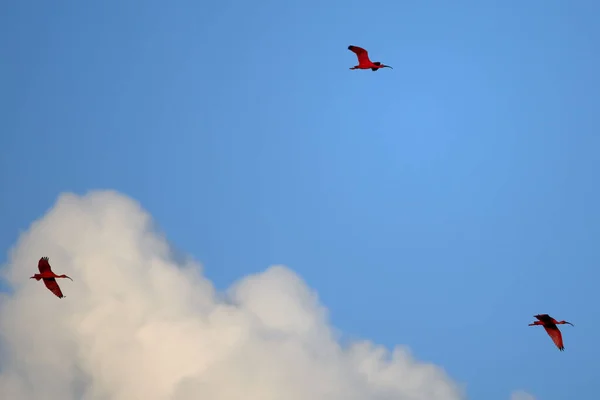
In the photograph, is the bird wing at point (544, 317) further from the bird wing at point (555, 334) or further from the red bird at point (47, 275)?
the red bird at point (47, 275)

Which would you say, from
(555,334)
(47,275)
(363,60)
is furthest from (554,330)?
(47,275)

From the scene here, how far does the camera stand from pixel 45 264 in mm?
113000

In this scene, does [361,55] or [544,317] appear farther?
[361,55]

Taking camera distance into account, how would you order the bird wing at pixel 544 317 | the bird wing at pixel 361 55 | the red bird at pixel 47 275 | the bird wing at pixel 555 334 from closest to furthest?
the bird wing at pixel 544 317, the bird wing at pixel 555 334, the red bird at pixel 47 275, the bird wing at pixel 361 55

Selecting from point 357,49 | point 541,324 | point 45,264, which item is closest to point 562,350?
point 541,324

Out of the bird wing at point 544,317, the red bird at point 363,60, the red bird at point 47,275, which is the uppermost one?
the red bird at point 363,60

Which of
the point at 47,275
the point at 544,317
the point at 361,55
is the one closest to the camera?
the point at 544,317

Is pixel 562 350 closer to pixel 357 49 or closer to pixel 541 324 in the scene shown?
pixel 541 324

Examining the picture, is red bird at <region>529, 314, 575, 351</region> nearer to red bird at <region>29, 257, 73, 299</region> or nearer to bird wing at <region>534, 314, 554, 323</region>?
bird wing at <region>534, 314, 554, 323</region>

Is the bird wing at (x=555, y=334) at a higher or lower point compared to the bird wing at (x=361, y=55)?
lower

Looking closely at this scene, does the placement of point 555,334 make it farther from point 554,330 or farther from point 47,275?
point 47,275

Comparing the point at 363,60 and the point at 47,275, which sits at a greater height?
the point at 363,60

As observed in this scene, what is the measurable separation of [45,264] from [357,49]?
3603cm

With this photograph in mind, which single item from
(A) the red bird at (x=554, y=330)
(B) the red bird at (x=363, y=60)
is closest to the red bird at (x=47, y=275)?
(B) the red bird at (x=363, y=60)
